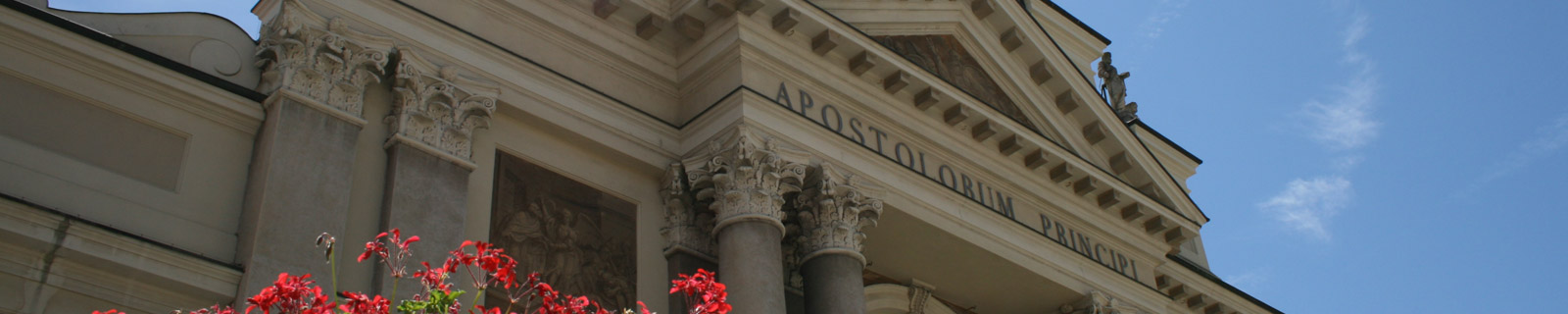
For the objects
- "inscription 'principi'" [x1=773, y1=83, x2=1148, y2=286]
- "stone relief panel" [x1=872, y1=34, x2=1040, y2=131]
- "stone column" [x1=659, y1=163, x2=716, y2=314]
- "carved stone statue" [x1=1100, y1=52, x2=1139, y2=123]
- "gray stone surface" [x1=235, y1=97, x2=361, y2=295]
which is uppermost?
"carved stone statue" [x1=1100, y1=52, x2=1139, y2=123]

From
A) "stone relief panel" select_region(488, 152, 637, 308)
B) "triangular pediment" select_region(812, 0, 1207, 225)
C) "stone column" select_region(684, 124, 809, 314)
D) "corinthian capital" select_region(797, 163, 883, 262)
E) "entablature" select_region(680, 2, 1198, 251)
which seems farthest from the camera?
"triangular pediment" select_region(812, 0, 1207, 225)

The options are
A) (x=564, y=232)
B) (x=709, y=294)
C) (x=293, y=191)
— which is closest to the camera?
(x=709, y=294)

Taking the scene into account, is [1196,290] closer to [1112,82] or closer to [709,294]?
[1112,82]

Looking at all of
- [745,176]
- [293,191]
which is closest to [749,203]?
[745,176]

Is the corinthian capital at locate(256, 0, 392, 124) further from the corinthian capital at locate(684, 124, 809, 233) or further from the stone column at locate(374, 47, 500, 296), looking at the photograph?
the corinthian capital at locate(684, 124, 809, 233)

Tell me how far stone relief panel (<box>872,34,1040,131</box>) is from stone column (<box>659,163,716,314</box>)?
3.88 meters

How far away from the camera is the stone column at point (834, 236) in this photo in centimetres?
1539

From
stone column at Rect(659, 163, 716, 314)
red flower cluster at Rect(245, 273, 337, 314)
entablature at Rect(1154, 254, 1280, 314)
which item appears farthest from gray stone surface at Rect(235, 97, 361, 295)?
entablature at Rect(1154, 254, 1280, 314)

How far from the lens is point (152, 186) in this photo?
1211 cm

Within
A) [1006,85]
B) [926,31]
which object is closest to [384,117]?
[926,31]

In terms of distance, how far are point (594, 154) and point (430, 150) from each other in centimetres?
216

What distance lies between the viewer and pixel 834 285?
15375 millimetres

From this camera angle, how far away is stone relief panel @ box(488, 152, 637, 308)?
46.4 feet

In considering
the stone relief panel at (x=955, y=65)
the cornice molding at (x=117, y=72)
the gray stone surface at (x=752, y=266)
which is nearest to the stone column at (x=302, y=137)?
the cornice molding at (x=117, y=72)
